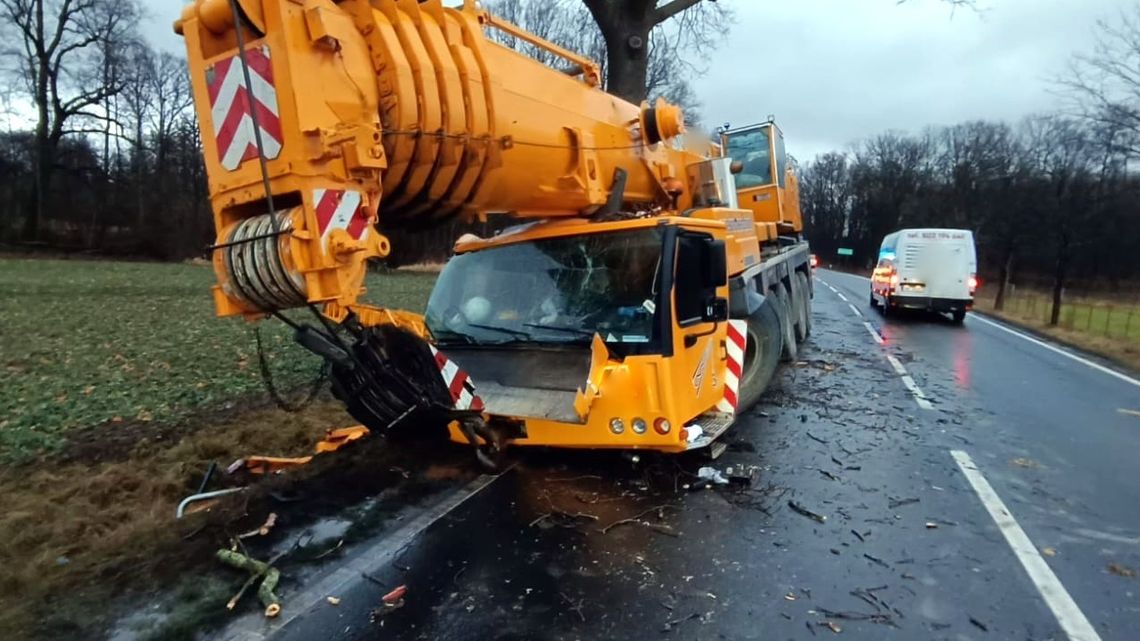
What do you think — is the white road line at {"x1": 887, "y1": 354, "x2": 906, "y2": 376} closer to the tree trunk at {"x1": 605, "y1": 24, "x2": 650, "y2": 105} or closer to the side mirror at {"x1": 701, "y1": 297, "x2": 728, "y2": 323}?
the side mirror at {"x1": 701, "y1": 297, "x2": 728, "y2": 323}

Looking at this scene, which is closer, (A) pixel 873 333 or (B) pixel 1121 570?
(B) pixel 1121 570

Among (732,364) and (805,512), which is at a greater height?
(732,364)

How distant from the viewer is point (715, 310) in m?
5.47

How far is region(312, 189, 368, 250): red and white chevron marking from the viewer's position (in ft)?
11.1

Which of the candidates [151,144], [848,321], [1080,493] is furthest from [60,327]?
[151,144]

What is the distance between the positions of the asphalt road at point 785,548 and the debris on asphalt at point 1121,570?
18 mm

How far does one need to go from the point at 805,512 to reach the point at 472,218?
307 cm

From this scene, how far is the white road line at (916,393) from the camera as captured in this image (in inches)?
315

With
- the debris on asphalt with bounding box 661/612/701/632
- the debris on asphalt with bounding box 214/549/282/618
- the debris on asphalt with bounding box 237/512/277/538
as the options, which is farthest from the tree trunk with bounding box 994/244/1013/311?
the debris on asphalt with bounding box 214/549/282/618

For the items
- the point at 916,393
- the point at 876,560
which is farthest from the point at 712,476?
the point at 916,393

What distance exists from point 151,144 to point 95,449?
54366mm

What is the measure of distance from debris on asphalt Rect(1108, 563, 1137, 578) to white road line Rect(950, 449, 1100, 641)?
355mm

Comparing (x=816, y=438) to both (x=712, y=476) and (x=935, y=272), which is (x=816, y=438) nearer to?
(x=712, y=476)

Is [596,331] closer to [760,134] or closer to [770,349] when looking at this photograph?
[770,349]
